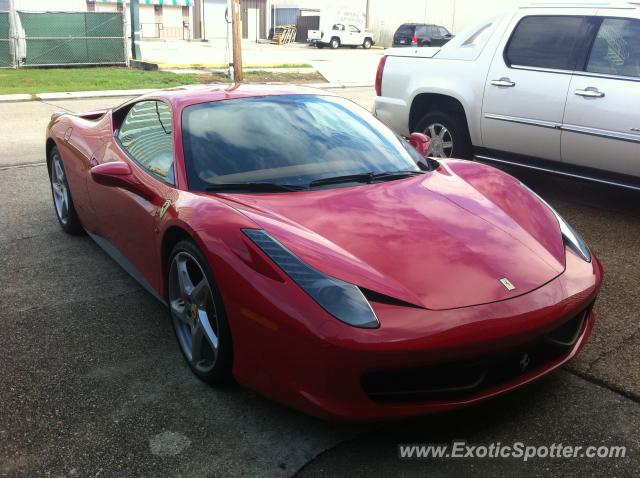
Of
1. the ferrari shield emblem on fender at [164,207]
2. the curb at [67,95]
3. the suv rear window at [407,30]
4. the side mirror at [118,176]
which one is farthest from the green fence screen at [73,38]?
the suv rear window at [407,30]

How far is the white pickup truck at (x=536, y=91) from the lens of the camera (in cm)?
561

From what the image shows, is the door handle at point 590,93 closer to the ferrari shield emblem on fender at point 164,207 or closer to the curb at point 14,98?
the ferrari shield emblem on fender at point 164,207

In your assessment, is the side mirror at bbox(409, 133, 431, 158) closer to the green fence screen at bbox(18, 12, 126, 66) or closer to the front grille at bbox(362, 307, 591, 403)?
the front grille at bbox(362, 307, 591, 403)

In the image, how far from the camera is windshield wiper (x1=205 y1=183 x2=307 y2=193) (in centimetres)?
341

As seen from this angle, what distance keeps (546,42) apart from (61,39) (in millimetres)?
15829

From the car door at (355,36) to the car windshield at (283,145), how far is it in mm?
41025

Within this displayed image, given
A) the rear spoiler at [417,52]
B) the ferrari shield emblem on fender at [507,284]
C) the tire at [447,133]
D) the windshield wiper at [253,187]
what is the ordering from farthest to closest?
the rear spoiler at [417,52], the tire at [447,133], the windshield wiper at [253,187], the ferrari shield emblem on fender at [507,284]

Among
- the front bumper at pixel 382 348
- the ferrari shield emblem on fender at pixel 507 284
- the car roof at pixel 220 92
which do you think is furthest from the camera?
the car roof at pixel 220 92

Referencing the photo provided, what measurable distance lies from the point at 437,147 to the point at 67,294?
4.15 m

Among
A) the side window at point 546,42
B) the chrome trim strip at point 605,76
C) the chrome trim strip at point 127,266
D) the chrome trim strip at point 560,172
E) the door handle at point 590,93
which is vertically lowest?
the chrome trim strip at point 127,266

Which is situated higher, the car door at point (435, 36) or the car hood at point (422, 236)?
the car door at point (435, 36)

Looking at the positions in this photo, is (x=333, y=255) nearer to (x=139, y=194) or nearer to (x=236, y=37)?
(x=139, y=194)

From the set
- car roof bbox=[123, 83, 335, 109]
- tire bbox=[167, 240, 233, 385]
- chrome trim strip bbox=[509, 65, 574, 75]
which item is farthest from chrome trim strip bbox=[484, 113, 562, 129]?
tire bbox=[167, 240, 233, 385]

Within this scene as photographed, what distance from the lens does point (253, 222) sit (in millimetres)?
3006
